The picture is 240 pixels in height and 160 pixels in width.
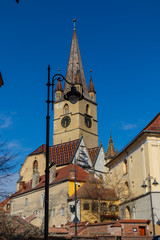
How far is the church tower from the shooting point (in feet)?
251

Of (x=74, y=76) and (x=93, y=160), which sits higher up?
(x=74, y=76)

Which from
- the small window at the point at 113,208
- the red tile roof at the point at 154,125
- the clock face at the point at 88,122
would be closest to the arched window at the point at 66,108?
the clock face at the point at 88,122

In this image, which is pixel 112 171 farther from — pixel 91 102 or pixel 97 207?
pixel 91 102

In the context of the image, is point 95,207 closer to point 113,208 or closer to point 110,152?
point 113,208

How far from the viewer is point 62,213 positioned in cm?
4622

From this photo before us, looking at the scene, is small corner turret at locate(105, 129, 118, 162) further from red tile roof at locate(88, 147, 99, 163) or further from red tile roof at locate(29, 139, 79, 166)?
red tile roof at locate(29, 139, 79, 166)

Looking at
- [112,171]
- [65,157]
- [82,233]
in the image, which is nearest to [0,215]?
[82,233]

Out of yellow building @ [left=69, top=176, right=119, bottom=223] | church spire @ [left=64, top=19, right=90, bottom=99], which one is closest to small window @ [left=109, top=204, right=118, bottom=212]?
yellow building @ [left=69, top=176, right=119, bottom=223]

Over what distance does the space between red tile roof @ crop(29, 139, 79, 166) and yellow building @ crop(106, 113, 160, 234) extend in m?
22.9

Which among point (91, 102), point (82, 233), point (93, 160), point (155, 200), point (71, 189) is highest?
point (91, 102)

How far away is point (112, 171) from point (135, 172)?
34.7ft

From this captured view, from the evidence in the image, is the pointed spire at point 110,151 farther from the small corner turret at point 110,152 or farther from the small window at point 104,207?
the small window at point 104,207

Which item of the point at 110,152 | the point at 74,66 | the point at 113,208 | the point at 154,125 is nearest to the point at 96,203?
the point at 113,208

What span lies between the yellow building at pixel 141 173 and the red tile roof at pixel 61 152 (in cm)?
2289
